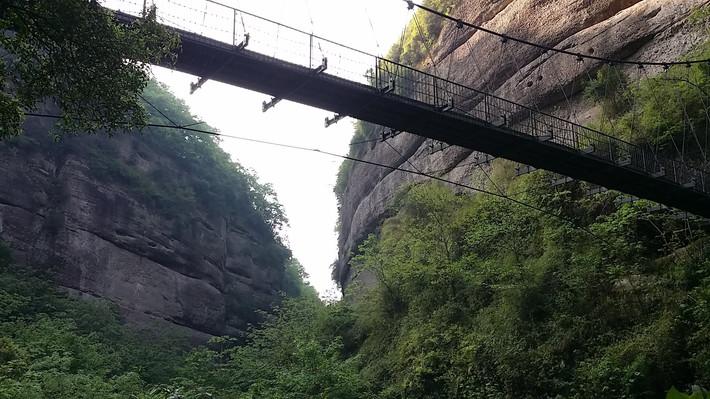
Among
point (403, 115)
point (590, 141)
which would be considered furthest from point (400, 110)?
point (590, 141)

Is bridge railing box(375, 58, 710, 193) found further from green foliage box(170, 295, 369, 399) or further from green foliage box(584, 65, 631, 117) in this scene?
green foliage box(170, 295, 369, 399)

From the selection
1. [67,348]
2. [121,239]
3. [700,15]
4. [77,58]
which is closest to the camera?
[77,58]

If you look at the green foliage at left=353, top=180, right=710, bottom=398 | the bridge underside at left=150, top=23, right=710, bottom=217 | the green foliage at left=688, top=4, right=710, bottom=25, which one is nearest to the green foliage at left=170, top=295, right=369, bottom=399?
the green foliage at left=353, top=180, right=710, bottom=398

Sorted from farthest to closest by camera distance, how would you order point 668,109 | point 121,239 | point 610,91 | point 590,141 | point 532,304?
1. point 121,239
2. point 610,91
3. point 590,141
4. point 668,109
5. point 532,304

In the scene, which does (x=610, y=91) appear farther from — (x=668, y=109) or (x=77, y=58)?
(x=77, y=58)

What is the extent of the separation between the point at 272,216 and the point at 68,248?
50.2ft

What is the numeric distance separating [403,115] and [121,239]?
20133 millimetres

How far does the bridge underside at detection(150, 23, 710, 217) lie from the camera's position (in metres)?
9.25

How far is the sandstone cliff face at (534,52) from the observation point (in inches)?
601

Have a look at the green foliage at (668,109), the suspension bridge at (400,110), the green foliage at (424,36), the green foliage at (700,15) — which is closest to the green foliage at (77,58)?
the suspension bridge at (400,110)

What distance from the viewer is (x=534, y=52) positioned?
1873 centimetres

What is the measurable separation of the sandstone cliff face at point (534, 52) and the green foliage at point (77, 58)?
472 inches

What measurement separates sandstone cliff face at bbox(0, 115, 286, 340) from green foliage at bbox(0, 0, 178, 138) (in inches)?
771

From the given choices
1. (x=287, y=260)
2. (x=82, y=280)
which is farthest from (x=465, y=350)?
(x=287, y=260)
